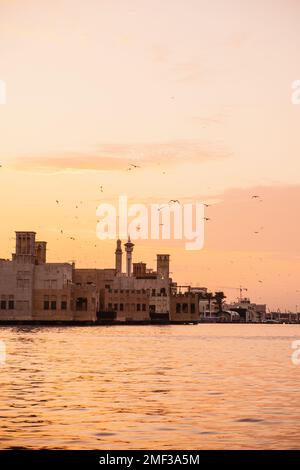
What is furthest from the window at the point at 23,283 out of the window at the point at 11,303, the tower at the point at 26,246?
the tower at the point at 26,246

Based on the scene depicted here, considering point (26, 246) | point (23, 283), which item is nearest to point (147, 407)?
point (23, 283)

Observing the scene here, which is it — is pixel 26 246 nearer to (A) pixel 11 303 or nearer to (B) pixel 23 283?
(B) pixel 23 283

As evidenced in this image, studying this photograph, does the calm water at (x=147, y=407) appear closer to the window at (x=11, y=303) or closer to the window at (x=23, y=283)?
the window at (x=23, y=283)

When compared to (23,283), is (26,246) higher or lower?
higher

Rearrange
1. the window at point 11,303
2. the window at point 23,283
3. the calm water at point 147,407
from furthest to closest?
the window at point 11,303 < the window at point 23,283 < the calm water at point 147,407

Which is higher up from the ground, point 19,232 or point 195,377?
point 19,232

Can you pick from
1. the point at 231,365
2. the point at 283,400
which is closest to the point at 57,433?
the point at 283,400

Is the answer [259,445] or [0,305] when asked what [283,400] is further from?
[0,305]

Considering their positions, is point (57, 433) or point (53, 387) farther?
point (53, 387)

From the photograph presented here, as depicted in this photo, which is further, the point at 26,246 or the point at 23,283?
the point at 26,246

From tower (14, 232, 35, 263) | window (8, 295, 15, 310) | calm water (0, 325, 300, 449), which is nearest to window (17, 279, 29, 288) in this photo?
window (8, 295, 15, 310)

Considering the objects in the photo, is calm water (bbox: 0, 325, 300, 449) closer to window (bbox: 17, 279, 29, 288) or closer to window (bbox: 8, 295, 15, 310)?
window (bbox: 17, 279, 29, 288)
